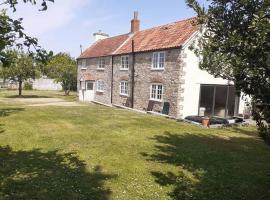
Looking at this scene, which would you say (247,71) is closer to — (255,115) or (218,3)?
(255,115)

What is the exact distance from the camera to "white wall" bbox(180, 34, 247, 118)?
24.4m

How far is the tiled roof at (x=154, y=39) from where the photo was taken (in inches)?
1008

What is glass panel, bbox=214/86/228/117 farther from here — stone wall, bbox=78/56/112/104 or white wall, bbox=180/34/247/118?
stone wall, bbox=78/56/112/104

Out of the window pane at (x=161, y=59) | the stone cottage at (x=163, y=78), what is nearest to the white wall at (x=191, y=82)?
the stone cottage at (x=163, y=78)

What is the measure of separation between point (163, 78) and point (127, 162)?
15.4 meters

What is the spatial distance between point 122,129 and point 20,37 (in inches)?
546

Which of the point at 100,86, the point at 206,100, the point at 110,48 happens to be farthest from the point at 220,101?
the point at 110,48

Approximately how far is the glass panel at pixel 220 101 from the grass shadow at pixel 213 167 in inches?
388

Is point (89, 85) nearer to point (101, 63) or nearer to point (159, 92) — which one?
point (101, 63)

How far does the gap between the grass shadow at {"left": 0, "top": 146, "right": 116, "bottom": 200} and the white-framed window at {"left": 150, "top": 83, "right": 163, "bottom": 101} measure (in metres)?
15.4

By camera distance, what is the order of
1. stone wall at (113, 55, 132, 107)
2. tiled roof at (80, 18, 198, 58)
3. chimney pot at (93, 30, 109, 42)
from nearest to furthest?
tiled roof at (80, 18, 198, 58), stone wall at (113, 55, 132, 107), chimney pot at (93, 30, 109, 42)

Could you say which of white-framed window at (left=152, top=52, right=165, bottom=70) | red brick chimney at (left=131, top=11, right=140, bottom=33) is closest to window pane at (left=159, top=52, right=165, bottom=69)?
white-framed window at (left=152, top=52, right=165, bottom=70)

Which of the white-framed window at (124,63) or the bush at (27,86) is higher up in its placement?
the white-framed window at (124,63)

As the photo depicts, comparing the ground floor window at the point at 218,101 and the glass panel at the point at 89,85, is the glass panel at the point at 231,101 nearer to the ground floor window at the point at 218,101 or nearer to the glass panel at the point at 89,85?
the ground floor window at the point at 218,101
